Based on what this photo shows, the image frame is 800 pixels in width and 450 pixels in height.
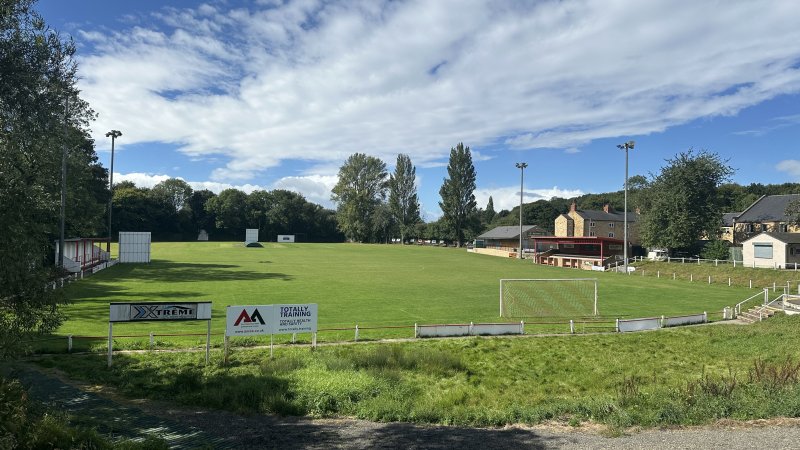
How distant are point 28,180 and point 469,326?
17838 mm

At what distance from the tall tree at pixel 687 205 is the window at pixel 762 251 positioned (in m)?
9.42

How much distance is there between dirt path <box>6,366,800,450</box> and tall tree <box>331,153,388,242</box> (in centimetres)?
10946

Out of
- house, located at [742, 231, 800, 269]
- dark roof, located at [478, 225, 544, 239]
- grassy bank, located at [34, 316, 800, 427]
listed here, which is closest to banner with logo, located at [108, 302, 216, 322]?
grassy bank, located at [34, 316, 800, 427]

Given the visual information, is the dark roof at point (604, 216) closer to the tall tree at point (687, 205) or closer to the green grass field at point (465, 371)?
the tall tree at point (687, 205)

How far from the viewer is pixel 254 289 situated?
3516 centimetres

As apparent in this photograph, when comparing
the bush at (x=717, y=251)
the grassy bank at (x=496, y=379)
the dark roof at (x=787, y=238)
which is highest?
the dark roof at (x=787, y=238)

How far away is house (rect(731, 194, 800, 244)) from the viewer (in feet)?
229

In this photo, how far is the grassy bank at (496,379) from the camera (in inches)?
456

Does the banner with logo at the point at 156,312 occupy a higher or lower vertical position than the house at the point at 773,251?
lower

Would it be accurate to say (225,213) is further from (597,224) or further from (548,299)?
(548,299)

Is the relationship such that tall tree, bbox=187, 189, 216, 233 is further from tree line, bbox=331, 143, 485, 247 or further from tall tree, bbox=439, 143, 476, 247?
tall tree, bbox=439, 143, 476, 247

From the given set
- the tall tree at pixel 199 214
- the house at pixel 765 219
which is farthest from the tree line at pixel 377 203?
the house at pixel 765 219

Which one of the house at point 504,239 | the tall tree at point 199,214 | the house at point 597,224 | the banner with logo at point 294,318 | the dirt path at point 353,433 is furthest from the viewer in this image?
the tall tree at point 199,214

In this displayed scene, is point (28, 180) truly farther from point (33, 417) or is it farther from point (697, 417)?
point (697, 417)
